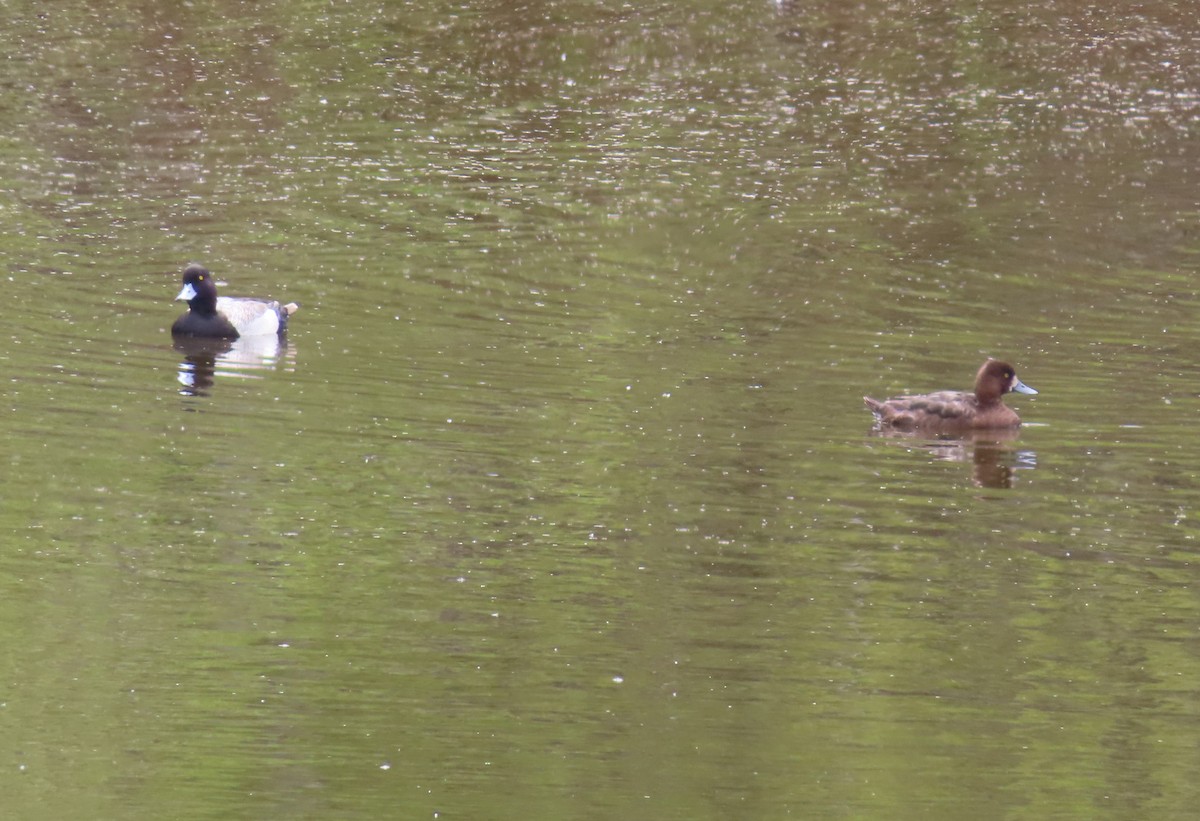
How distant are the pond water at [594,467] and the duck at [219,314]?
35 cm

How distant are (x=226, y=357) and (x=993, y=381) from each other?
5.40m

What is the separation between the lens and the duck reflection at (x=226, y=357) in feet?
47.2

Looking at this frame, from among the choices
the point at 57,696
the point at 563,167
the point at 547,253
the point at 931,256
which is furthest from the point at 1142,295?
the point at 57,696

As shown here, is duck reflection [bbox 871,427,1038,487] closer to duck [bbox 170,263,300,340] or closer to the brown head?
the brown head

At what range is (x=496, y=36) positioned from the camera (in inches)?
1185

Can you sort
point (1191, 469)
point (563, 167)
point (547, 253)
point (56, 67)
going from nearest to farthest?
1. point (1191, 469)
2. point (547, 253)
3. point (563, 167)
4. point (56, 67)

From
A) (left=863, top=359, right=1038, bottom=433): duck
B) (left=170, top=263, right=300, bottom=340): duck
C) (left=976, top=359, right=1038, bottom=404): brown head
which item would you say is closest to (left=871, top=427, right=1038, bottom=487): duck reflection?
(left=863, top=359, right=1038, bottom=433): duck

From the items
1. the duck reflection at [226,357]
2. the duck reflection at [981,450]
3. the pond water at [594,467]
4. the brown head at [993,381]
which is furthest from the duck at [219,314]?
the brown head at [993,381]

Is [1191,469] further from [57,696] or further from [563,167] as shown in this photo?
[563,167]

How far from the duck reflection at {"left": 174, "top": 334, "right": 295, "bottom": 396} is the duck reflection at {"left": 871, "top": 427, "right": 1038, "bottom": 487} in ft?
14.4

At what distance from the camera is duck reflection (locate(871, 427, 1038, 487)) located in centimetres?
1230

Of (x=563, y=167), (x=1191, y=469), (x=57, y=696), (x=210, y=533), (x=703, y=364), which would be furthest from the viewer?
(x=563, y=167)

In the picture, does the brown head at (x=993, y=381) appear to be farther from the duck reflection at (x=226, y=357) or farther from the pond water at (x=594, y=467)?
the duck reflection at (x=226, y=357)

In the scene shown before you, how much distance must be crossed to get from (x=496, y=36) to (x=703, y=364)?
54.2 ft
